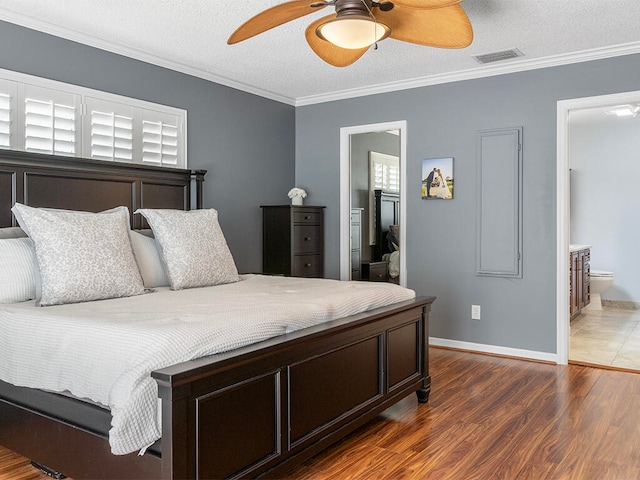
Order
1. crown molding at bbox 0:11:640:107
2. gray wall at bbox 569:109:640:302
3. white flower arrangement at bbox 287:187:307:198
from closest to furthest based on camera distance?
1. crown molding at bbox 0:11:640:107
2. white flower arrangement at bbox 287:187:307:198
3. gray wall at bbox 569:109:640:302

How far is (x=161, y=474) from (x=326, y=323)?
981 mm

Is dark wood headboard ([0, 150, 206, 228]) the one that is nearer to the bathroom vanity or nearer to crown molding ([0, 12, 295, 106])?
crown molding ([0, 12, 295, 106])

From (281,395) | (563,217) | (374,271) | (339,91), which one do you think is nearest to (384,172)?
(374,271)

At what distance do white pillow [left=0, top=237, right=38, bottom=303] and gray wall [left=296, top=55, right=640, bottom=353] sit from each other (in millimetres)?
3175

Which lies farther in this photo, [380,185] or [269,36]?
[380,185]

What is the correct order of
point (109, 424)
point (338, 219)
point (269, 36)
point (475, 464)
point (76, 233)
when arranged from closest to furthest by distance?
point (109, 424) → point (475, 464) → point (76, 233) → point (269, 36) → point (338, 219)

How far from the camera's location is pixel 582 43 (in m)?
3.85

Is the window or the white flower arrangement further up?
the window

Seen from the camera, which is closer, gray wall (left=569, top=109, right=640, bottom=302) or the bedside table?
the bedside table

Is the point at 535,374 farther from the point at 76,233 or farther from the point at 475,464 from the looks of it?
the point at 76,233

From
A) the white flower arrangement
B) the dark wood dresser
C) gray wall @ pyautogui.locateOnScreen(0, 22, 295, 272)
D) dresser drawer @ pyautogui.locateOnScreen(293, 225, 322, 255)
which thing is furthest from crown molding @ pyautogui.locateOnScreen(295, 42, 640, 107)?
dresser drawer @ pyautogui.locateOnScreen(293, 225, 322, 255)

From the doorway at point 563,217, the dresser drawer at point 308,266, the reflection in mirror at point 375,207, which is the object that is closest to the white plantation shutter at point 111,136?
the dresser drawer at point 308,266

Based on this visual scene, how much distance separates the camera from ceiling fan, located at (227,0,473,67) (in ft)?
7.81

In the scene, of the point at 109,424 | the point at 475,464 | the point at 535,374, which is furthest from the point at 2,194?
the point at 535,374
